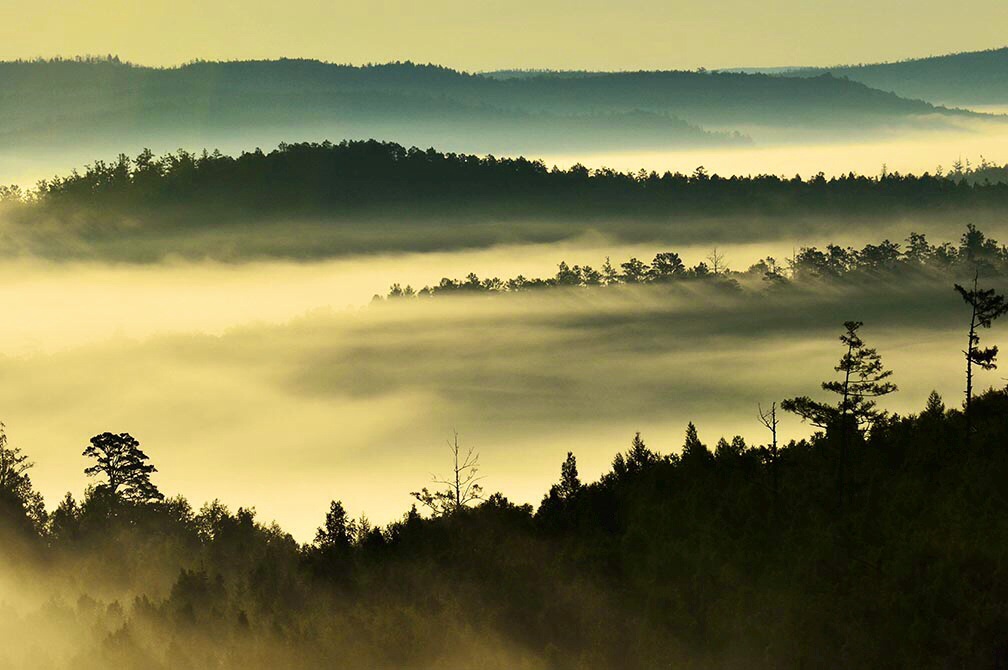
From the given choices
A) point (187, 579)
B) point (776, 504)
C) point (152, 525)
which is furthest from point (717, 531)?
point (152, 525)

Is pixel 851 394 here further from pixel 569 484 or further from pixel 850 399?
pixel 569 484

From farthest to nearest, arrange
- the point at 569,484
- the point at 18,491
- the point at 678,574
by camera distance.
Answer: the point at 18,491 < the point at 569,484 < the point at 678,574

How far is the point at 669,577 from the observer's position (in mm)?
49812

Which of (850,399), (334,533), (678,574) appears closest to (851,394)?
(850,399)

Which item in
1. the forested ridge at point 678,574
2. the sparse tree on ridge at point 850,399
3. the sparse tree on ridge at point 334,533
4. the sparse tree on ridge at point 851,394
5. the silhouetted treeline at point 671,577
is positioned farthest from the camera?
the sparse tree on ridge at point 334,533

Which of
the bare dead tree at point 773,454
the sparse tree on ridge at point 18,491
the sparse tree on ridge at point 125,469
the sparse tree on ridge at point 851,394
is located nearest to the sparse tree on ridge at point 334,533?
the bare dead tree at point 773,454

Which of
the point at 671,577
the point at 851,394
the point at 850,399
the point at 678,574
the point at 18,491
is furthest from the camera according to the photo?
the point at 18,491

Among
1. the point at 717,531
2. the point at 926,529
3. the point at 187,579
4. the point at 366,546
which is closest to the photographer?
the point at 926,529

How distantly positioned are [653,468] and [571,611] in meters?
13.1

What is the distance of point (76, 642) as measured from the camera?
68250mm

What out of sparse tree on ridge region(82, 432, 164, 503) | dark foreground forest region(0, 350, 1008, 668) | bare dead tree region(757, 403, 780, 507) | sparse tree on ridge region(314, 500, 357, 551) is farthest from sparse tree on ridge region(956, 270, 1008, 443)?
sparse tree on ridge region(82, 432, 164, 503)

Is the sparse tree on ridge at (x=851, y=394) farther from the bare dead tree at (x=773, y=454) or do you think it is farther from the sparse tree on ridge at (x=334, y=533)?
the sparse tree on ridge at (x=334, y=533)

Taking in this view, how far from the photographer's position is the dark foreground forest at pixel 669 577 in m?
43.2

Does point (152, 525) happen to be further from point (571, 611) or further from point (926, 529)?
point (926, 529)
